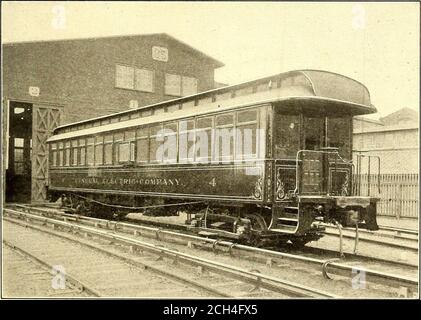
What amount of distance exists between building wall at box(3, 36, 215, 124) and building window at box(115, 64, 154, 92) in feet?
0.74

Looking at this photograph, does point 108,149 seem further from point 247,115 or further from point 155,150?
point 247,115

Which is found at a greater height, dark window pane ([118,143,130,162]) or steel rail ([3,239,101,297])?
dark window pane ([118,143,130,162])

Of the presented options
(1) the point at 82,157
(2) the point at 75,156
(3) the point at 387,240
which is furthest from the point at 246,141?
(2) the point at 75,156

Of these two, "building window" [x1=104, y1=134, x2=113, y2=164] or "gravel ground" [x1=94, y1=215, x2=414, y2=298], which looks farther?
"building window" [x1=104, y1=134, x2=113, y2=164]

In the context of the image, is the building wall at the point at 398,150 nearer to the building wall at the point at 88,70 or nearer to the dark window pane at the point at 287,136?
the dark window pane at the point at 287,136

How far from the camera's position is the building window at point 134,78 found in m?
22.8

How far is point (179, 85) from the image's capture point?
24.9 meters

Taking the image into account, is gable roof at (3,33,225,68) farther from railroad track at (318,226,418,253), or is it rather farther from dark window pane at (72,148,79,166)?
railroad track at (318,226,418,253)

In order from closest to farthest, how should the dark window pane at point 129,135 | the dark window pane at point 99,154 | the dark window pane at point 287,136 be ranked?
the dark window pane at point 287,136 < the dark window pane at point 129,135 < the dark window pane at point 99,154

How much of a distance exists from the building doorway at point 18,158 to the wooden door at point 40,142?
2.50 ft

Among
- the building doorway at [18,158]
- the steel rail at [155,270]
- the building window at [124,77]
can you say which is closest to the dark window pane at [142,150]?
the steel rail at [155,270]

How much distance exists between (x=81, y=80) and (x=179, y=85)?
5231 millimetres

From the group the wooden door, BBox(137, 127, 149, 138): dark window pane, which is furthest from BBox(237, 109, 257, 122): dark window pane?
the wooden door

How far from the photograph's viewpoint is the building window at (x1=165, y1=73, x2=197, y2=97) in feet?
79.9
